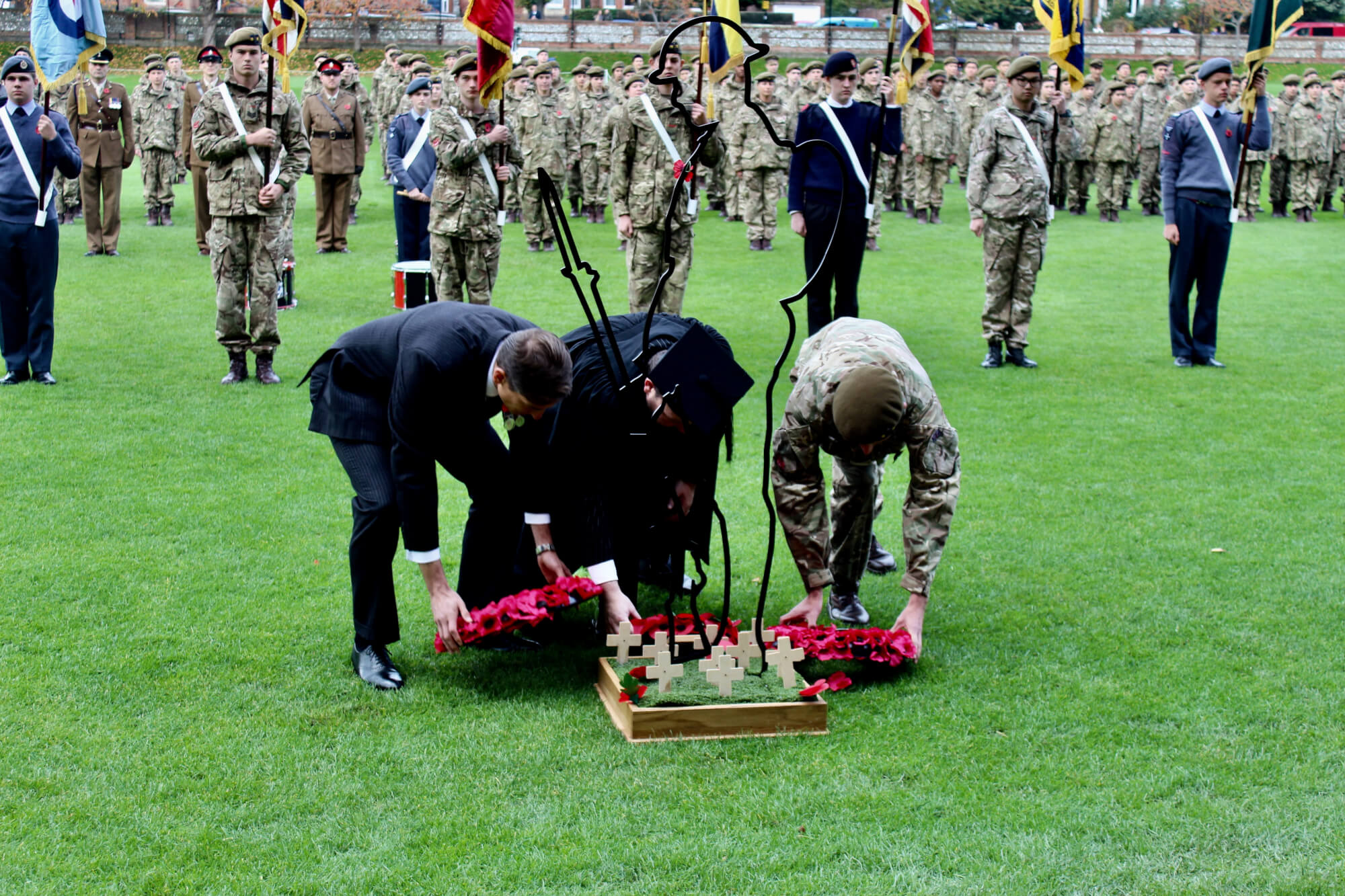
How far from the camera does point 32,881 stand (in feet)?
11.2

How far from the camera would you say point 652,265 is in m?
10.4

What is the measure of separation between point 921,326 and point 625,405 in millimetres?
8317

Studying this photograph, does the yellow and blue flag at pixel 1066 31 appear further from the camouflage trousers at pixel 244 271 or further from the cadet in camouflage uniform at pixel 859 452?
the camouflage trousers at pixel 244 271

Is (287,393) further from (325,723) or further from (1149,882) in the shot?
(1149,882)

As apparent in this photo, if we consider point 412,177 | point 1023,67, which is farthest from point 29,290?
point 1023,67

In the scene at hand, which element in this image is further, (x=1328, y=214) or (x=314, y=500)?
(x=1328, y=214)

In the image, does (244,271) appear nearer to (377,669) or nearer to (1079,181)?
(377,669)

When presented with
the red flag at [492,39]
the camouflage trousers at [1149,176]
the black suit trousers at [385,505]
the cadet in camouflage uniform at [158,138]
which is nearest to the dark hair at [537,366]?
the black suit trousers at [385,505]

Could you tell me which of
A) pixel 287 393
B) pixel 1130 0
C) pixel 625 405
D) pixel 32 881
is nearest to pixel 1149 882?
pixel 625 405

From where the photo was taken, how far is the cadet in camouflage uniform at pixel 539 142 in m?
17.1

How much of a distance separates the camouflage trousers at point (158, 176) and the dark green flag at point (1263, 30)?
44.6 ft

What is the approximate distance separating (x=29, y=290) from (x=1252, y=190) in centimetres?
1944

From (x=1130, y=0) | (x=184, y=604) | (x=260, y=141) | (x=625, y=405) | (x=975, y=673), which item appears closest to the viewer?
(x=625, y=405)

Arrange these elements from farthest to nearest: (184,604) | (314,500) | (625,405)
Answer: (314,500)
(184,604)
(625,405)
